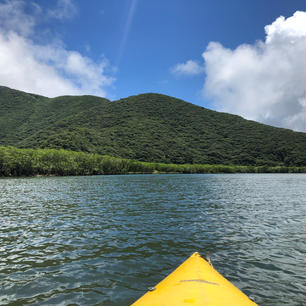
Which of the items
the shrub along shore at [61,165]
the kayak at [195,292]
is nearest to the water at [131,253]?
the kayak at [195,292]

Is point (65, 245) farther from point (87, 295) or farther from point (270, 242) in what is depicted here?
point (270, 242)

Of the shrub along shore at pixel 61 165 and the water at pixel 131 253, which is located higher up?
the shrub along shore at pixel 61 165

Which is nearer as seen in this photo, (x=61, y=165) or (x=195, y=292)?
(x=195, y=292)

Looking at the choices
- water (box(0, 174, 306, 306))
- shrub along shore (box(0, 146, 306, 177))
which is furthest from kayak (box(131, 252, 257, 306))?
shrub along shore (box(0, 146, 306, 177))

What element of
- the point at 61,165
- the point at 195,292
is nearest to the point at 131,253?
the point at 195,292

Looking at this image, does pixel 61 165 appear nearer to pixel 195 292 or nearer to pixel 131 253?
pixel 131 253

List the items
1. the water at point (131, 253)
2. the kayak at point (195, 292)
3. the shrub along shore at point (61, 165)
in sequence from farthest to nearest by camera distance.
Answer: the shrub along shore at point (61, 165), the water at point (131, 253), the kayak at point (195, 292)

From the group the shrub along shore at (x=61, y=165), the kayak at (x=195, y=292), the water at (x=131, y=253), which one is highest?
the shrub along shore at (x=61, y=165)

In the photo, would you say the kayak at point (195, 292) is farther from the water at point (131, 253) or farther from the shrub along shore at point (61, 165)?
the shrub along shore at point (61, 165)

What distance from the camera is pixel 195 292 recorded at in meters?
5.66

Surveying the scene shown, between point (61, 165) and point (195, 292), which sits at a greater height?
point (61, 165)

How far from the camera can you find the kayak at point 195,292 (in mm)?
5301

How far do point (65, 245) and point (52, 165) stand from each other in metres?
82.8

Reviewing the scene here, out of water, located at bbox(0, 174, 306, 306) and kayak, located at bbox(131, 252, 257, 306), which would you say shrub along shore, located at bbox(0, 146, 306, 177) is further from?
kayak, located at bbox(131, 252, 257, 306)
